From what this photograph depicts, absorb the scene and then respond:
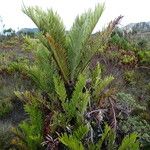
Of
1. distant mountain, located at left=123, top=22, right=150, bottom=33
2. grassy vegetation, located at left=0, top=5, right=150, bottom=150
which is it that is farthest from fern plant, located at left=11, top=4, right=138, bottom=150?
distant mountain, located at left=123, top=22, right=150, bottom=33

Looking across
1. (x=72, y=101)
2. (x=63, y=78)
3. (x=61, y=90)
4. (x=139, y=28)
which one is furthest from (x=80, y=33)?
(x=139, y=28)

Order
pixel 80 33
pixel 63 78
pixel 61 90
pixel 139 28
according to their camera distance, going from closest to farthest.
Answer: pixel 61 90 < pixel 80 33 < pixel 63 78 < pixel 139 28

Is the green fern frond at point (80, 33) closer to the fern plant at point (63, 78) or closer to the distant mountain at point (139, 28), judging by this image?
the fern plant at point (63, 78)

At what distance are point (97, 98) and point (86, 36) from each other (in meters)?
1.12

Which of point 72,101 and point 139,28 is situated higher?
point 72,101

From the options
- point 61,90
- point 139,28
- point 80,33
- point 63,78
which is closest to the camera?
point 61,90

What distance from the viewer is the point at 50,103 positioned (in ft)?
26.5

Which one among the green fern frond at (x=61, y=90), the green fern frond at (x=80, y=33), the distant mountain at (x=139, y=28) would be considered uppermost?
the green fern frond at (x=80, y=33)

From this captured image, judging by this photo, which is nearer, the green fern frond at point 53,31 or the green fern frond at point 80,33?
the green fern frond at point 53,31

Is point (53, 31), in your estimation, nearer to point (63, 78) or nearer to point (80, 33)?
point (80, 33)

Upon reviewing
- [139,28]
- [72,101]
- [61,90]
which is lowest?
[139,28]

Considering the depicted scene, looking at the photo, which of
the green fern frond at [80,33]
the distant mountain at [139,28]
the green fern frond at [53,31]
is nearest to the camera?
the green fern frond at [53,31]

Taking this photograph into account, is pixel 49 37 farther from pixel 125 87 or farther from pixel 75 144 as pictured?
pixel 125 87

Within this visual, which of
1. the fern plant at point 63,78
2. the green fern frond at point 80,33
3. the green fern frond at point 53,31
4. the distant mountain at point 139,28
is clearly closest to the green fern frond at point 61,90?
the fern plant at point 63,78
